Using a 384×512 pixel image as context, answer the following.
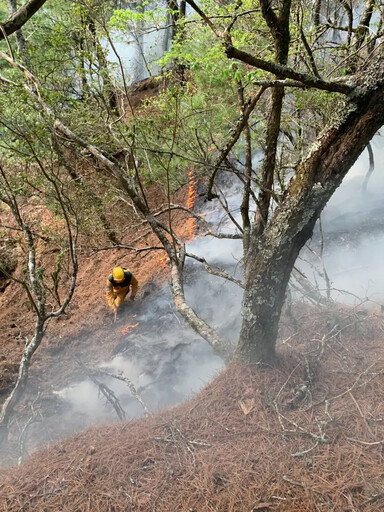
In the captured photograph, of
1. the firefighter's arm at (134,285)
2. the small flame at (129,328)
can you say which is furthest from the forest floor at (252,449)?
the firefighter's arm at (134,285)

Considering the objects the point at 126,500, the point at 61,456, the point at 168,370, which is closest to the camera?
the point at 126,500

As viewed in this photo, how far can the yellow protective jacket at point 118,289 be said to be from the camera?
7293 millimetres

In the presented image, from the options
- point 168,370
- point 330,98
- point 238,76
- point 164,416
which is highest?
point 238,76

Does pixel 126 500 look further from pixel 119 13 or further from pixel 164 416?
pixel 119 13

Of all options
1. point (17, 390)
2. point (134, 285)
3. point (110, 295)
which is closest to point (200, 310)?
point (134, 285)

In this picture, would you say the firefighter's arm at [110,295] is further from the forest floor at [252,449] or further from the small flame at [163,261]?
the forest floor at [252,449]

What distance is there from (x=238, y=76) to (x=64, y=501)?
307cm

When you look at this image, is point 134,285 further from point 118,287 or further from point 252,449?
point 252,449

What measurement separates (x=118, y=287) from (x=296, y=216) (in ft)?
16.7

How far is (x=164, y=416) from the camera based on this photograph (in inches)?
128

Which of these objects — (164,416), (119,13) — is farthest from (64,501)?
(119,13)

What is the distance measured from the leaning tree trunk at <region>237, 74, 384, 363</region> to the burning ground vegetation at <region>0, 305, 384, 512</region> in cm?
42

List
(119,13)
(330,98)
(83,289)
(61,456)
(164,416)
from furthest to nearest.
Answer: (83,289)
(119,13)
(330,98)
(164,416)
(61,456)

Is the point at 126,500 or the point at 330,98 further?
the point at 330,98
